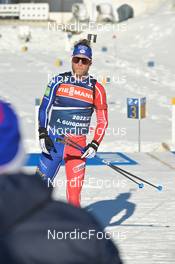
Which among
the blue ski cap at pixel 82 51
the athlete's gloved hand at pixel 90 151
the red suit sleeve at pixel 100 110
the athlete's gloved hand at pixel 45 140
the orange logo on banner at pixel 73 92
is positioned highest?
the blue ski cap at pixel 82 51

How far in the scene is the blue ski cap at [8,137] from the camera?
5.43ft

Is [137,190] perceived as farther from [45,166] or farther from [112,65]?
[112,65]

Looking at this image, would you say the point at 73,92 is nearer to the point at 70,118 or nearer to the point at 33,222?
the point at 70,118

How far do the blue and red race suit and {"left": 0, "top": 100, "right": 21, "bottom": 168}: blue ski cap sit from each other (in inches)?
208

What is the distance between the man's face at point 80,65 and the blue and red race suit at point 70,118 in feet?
0.24

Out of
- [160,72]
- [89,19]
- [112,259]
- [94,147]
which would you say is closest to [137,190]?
[94,147]

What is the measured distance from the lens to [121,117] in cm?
1523
